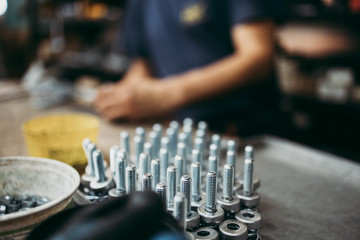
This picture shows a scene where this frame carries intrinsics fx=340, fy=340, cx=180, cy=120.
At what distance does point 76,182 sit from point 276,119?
55.6 inches

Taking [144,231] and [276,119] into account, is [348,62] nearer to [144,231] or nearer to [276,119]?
[276,119]

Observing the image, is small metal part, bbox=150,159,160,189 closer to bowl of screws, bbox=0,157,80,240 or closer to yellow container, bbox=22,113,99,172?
bowl of screws, bbox=0,157,80,240

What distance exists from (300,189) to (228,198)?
275 mm

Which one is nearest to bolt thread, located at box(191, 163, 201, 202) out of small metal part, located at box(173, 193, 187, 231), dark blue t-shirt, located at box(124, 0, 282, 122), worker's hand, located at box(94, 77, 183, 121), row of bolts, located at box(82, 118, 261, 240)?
row of bolts, located at box(82, 118, 261, 240)

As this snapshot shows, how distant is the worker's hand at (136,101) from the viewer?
4.59ft

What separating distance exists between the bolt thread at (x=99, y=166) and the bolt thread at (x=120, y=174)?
61 mm

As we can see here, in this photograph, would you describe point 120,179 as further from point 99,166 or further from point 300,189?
point 300,189

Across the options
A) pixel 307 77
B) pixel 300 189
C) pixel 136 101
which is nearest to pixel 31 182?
pixel 300 189

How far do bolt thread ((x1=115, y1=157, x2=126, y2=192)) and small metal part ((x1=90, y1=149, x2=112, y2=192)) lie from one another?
0.15ft

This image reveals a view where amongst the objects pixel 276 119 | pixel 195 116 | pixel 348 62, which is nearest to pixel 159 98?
pixel 195 116

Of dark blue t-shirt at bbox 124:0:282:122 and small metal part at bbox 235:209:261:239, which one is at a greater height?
dark blue t-shirt at bbox 124:0:282:122

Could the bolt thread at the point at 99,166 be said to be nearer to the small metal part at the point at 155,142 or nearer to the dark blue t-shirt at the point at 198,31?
the small metal part at the point at 155,142

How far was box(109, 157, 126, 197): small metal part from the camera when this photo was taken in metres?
0.59

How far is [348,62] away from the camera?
2.37 metres
